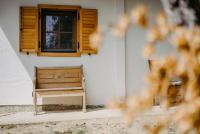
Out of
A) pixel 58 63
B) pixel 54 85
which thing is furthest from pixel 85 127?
pixel 58 63

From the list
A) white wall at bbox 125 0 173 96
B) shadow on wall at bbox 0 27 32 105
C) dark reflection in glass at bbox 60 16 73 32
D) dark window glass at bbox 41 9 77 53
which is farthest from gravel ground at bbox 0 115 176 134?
dark reflection in glass at bbox 60 16 73 32

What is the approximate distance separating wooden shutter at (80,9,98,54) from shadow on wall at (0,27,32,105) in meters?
1.48

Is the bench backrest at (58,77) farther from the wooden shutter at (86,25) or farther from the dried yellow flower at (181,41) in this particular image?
the dried yellow flower at (181,41)

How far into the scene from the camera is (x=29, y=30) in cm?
809

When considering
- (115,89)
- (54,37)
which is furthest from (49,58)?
(115,89)

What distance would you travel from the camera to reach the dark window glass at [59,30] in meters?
8.38

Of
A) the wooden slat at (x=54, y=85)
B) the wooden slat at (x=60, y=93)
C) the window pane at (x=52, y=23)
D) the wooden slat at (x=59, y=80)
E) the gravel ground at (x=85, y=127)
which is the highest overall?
the window pane at (x=52, y=23)

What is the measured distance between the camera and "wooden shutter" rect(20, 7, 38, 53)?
26.4ft

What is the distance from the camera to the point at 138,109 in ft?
3.69

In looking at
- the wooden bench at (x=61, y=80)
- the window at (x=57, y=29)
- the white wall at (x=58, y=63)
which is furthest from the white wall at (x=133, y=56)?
the wooden bench at (x=61, y=80)

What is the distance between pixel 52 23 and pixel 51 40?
41 centimetres

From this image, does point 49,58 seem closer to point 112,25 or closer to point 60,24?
point 60,24

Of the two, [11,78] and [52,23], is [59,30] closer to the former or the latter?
[52,23]

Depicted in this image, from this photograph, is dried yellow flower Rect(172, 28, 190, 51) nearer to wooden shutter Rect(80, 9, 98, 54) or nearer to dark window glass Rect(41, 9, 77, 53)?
wooden shutter Rect(80, 9, 98, 54)
